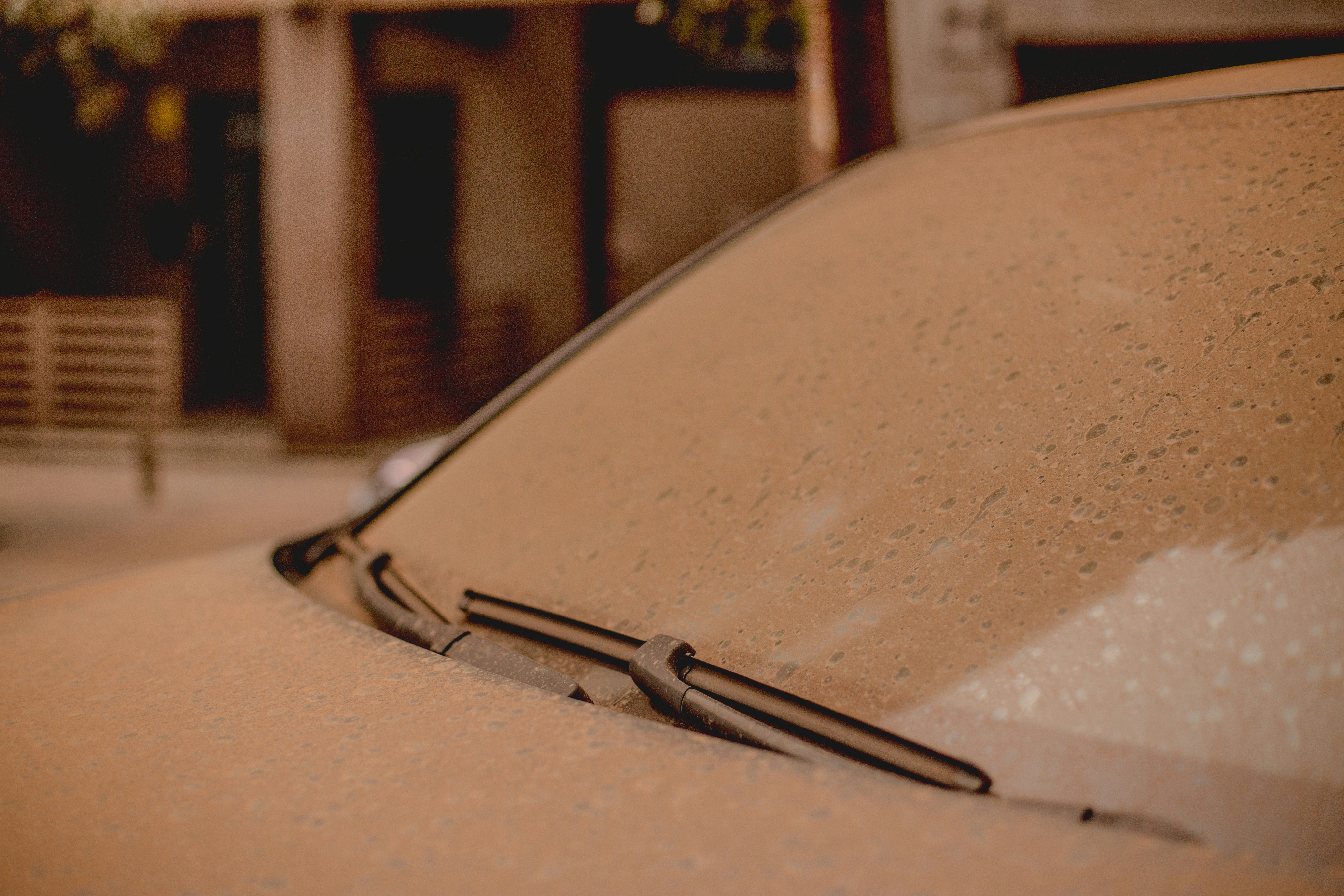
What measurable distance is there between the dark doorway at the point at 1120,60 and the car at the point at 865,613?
640cm

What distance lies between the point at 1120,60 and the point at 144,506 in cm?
731

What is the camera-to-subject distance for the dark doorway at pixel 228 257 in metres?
10.9

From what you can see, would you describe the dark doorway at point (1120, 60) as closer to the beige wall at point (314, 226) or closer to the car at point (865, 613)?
the beige wall at point (314, 226)

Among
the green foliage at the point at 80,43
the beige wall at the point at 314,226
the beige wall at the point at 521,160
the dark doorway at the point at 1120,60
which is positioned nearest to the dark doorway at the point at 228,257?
the beige wall at the point at 521,160

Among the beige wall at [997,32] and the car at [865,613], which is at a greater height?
the beige wall at [997,32]

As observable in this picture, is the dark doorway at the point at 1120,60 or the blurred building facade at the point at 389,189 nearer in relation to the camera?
the dark doorway at the point at 1120,60

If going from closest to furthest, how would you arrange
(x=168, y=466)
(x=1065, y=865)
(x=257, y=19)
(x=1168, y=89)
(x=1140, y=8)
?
(x=1065, y=865) → (x=1168, y=89) → (x=1140, y=8) → (x=168, y=466) → (x=257, y=19)

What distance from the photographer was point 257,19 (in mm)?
9273

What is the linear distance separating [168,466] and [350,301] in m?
1.90

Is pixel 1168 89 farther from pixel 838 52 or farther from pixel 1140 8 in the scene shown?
pixel 1140 8

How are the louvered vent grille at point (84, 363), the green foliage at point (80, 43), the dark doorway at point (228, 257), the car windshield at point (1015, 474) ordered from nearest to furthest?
the car windshield at point (1015, 474), the green foliage at point (80, 43), the louvered vent grille at point (84, 363), the dark doorway at point (228, 257)

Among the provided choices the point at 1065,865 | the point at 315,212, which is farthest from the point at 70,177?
the point at 1065,865

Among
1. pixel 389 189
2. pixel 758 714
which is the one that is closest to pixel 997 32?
pixel 389 189

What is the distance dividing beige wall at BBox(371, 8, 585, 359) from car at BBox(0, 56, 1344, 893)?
9591 millimetres
